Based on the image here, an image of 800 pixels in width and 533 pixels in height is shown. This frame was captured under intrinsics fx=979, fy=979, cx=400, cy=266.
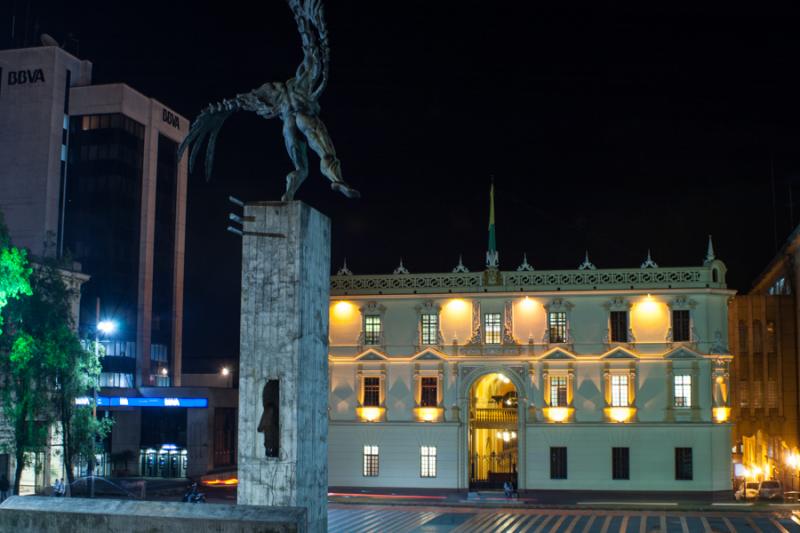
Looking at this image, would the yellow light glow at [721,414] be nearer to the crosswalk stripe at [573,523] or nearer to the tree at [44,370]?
the crosswalk stripe at [573,523]

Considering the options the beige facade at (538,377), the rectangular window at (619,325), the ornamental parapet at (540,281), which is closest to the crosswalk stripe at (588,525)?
the beige facade at (538,377)

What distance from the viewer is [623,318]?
5994cm

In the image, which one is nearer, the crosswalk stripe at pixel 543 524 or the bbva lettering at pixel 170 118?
the crosswalk stripe at pixel 543 524

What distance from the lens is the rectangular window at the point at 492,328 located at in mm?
61188

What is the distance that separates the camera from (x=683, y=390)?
58.8 metres

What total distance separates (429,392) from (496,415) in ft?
14.4

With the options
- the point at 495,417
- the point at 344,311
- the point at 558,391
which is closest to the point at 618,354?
the point at 558,391

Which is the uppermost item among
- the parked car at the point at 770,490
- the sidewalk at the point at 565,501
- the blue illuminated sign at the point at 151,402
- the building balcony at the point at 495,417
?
the blue illuminated sign at the point at 151,402

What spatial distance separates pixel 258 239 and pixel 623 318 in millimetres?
39368

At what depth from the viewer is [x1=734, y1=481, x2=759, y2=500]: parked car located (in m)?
57.3

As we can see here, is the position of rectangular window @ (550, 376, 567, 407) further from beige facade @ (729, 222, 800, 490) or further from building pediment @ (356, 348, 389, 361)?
beige facade @ (729, 222, 800, 490)

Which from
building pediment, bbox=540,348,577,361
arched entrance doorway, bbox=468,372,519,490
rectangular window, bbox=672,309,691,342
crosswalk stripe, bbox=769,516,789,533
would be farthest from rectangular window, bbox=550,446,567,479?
crosswalk stripe, bbox=769,516,789,533

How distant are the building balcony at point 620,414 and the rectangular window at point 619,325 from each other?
13.7ft

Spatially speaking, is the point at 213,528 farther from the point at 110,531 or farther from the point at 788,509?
the point at 788,509
